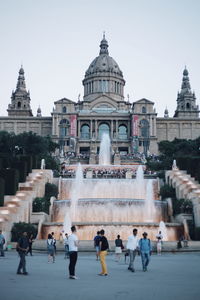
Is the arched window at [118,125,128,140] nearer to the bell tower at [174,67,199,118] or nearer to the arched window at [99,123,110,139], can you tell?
the arched window at [99,123,110,139]

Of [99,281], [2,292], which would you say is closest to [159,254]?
[99,281]

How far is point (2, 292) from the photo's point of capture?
9.15 meters

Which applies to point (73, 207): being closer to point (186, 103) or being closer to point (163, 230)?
point (163, 230)

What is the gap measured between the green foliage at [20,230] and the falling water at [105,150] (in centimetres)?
4642

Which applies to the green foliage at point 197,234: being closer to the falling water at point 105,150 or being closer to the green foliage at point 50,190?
the green foliage at point 50,190

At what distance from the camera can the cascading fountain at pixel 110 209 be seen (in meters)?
26.8

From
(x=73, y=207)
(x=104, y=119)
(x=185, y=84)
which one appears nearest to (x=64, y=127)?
(x=104, y=119)

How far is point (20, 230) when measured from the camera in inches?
1035

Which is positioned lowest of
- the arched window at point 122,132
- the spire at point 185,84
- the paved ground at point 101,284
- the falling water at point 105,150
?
the paved ground at point 101,284

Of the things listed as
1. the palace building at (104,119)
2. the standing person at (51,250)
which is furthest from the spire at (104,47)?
the standing person at (51,250)

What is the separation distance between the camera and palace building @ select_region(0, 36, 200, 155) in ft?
300

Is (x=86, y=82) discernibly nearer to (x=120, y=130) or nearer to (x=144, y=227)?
(x=120, y=130)

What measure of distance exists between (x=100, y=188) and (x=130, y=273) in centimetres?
2622

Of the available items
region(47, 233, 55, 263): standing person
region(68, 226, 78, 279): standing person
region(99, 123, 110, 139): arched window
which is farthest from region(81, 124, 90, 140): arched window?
region(68, 226, 78, 279): standing person
